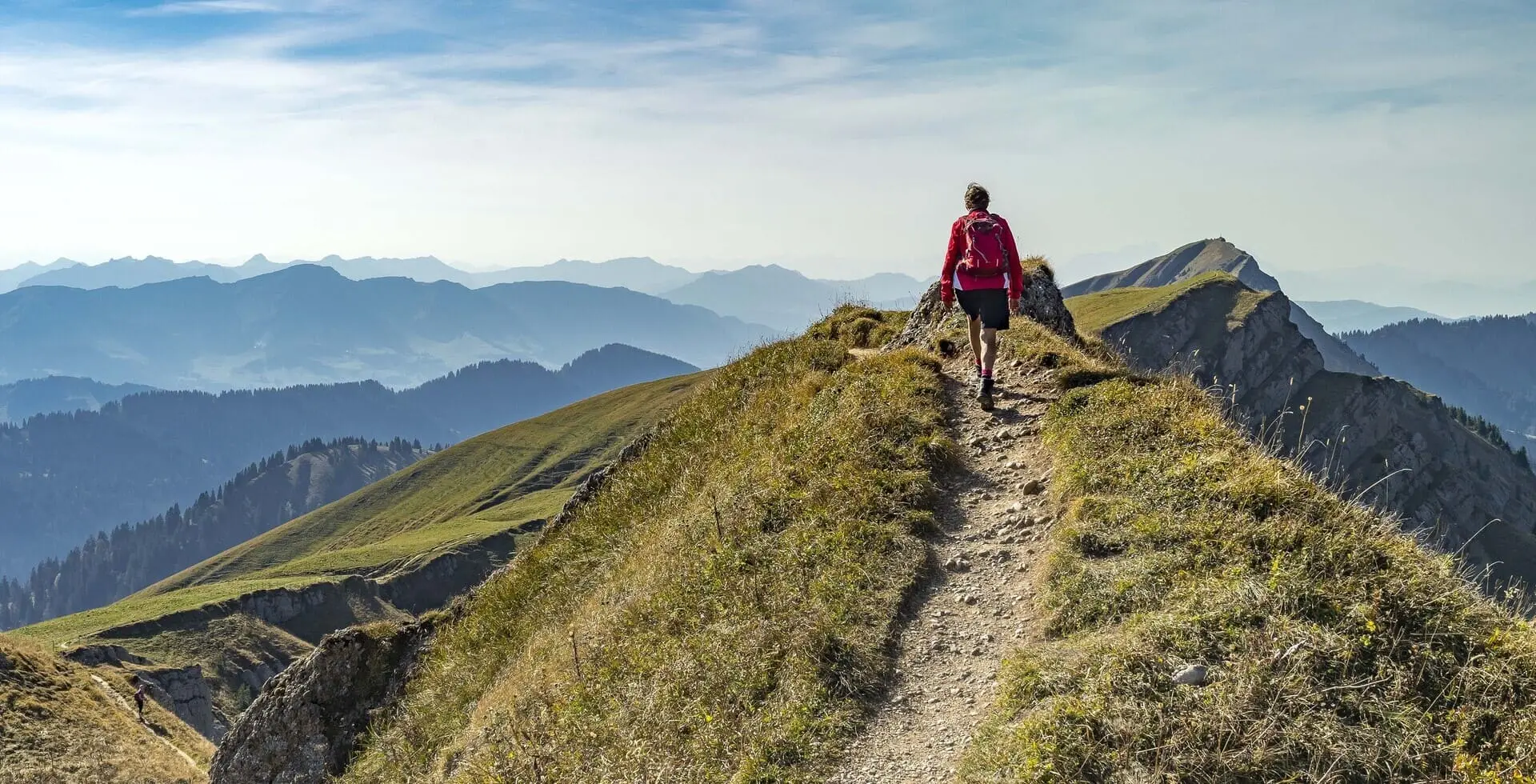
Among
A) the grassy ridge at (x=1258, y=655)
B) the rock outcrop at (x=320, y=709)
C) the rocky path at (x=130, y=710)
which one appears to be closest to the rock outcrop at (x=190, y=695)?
the rocky path at (x=130, y=710)

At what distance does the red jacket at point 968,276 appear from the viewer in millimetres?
15789

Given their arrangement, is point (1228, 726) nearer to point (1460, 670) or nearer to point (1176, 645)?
point (1176, 645)

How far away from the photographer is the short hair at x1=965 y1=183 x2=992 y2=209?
52.7ft

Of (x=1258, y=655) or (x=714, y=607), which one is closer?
(x=1258, y=655)

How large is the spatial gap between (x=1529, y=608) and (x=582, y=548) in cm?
1553

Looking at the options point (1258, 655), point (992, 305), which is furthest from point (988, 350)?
point (1258, 655)

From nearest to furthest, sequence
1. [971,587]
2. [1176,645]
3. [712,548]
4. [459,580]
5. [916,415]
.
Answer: [1176,645] < [971,587] < [712,548] < [916,415] < [459,580]

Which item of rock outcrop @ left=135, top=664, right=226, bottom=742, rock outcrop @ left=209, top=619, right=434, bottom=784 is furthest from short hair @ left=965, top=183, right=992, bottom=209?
rock outcrop @ left=135, top=664, right=226, bottom=742

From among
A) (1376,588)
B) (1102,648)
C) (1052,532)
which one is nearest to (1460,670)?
(1376,588)

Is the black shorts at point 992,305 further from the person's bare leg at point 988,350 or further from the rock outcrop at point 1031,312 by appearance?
the rock outcrop at point 1031,312

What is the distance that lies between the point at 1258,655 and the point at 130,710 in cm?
5812

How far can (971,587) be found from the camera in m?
11.6

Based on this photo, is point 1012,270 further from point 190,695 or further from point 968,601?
point 190,695

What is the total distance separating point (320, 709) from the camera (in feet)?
64.9
